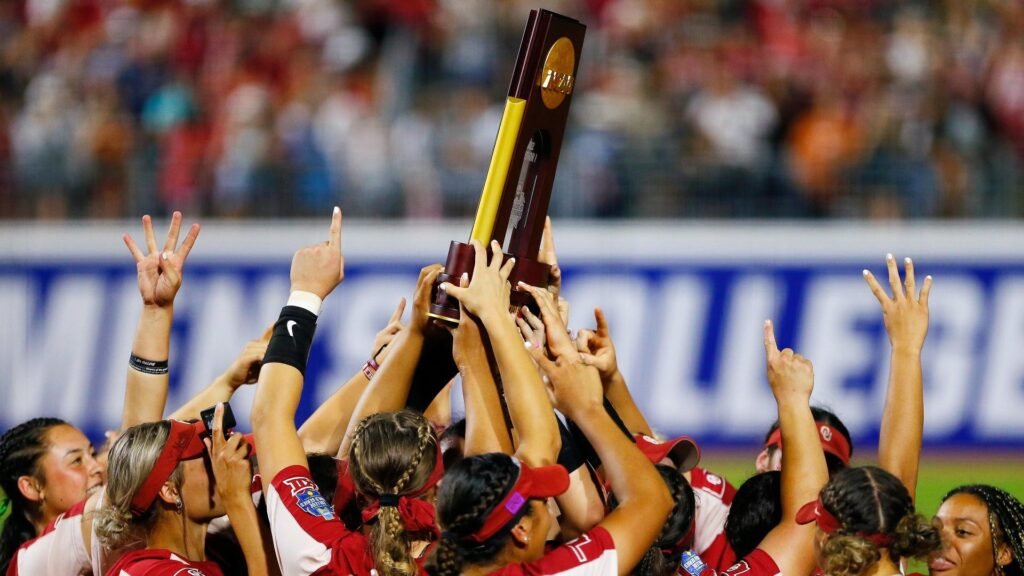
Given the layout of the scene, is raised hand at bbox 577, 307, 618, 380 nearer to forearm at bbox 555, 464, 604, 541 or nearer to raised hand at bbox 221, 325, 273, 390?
forearm at bbox 555, 464, 604, 541

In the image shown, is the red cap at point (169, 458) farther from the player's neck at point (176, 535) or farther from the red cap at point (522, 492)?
the red cap at point (522, 492)

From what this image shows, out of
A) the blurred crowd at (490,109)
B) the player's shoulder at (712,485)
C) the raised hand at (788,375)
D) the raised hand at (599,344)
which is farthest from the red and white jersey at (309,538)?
the blurred crowd at (490,109)

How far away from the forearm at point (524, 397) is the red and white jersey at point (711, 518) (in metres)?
1.02

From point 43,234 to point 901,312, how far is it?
7642 millimetres

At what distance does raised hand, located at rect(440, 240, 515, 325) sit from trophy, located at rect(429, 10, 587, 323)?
2.9 inches

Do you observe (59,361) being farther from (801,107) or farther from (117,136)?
(801,107)

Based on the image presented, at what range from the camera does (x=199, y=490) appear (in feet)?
12.5

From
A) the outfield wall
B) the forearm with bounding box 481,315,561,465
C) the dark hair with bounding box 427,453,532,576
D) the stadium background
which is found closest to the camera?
the dark hair with bounding box 427,453,532,576

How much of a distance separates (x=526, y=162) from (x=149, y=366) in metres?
1.39

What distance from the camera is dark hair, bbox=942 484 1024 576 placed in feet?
13.6

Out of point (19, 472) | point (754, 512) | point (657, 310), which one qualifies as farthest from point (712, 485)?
point (657, 310)

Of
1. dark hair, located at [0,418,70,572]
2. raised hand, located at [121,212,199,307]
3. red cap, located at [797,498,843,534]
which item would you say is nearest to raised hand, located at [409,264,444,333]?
raised hand, located at [121,212,199,307]

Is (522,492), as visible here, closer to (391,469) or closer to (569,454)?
(391,469)

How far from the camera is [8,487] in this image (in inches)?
187
